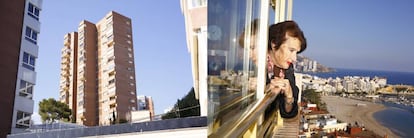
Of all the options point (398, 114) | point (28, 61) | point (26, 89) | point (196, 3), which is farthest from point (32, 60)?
point (398, 114)

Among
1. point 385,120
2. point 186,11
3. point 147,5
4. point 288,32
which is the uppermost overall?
point 147,5

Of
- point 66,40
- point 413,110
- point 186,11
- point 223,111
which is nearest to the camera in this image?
point 223,111

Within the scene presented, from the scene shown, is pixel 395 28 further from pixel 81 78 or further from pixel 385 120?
pixel 81 78

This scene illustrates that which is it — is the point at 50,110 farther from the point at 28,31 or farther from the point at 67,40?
the point at 67,40

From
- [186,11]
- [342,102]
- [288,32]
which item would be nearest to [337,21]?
[288,32]

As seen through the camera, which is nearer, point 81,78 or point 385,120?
point 385,120

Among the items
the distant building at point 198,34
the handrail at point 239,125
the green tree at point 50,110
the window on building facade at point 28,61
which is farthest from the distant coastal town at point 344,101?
the green tree at point 50,110

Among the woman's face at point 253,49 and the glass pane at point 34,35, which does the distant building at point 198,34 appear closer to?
the woman's face at point 253,49
